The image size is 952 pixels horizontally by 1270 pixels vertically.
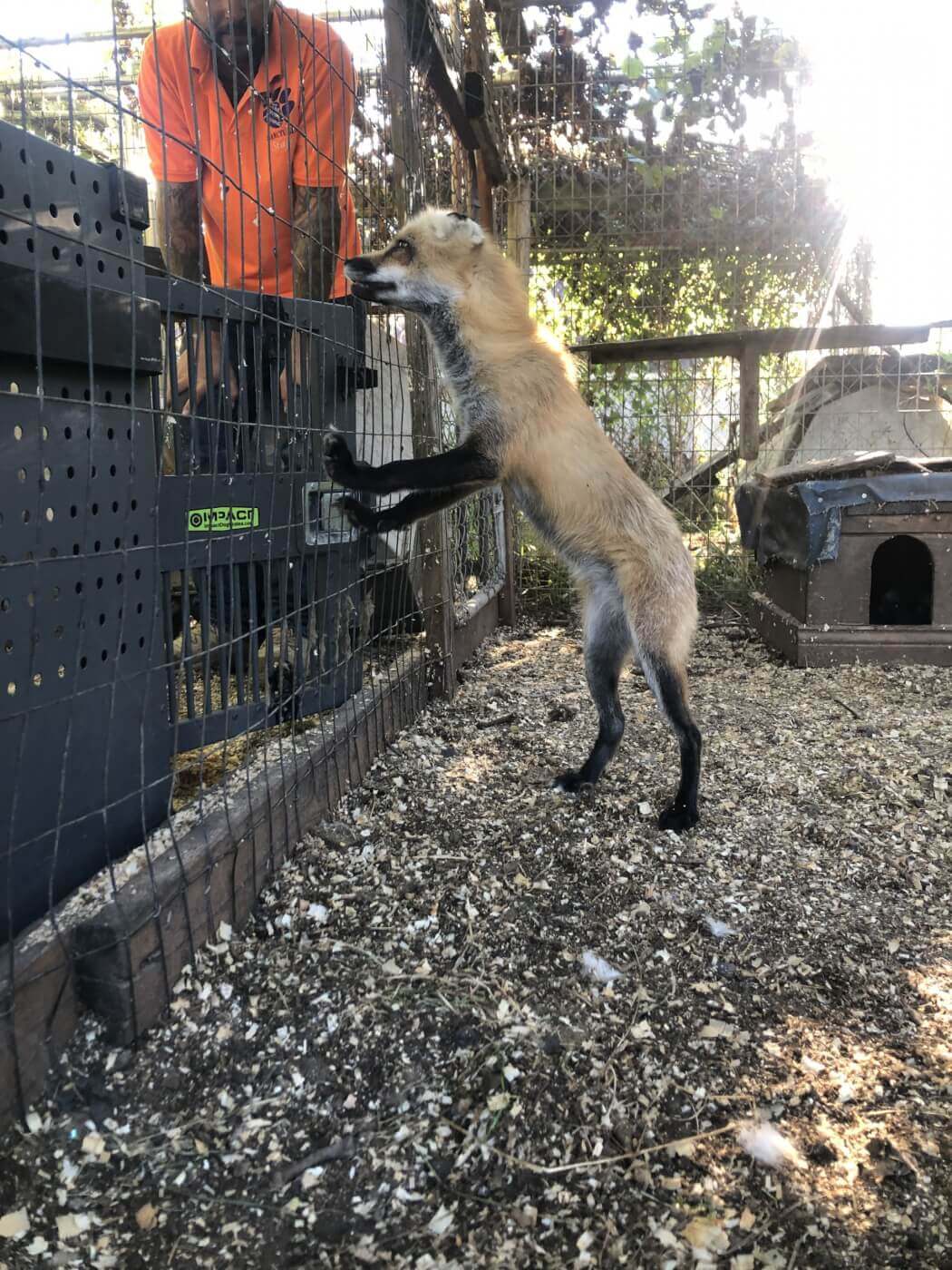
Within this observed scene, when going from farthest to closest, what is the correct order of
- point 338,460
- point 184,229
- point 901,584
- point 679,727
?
1. point 901,584
2. point 184,229
3. point 679,727
4. point 338,460

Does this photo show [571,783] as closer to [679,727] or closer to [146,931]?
[679,727]

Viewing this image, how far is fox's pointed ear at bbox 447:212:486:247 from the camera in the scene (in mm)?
3111

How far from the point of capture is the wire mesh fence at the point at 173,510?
1.56 meters

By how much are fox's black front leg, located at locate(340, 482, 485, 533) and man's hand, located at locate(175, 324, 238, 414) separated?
1.65 feet

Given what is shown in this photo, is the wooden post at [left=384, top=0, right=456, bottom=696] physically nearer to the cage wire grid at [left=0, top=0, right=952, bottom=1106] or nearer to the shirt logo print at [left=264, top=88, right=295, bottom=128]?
the cage wire grid at [left=0, top=0, right=952, bottom=1106]

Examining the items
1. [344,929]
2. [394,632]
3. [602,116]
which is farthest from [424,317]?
[602,116]

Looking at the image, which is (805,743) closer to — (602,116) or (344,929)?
(344,929)

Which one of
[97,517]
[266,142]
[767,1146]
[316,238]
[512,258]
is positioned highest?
[512,258]

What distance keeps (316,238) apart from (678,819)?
2.37 metres

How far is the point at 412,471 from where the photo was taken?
270cm

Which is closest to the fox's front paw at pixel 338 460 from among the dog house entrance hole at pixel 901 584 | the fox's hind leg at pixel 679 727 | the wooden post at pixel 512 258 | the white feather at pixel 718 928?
the fox's hind leg at pixel 679 727

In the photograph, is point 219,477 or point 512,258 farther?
point 512,258

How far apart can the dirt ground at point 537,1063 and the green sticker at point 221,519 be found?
3.14 ft

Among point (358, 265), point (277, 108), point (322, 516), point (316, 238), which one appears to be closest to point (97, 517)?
point (322, 516)
